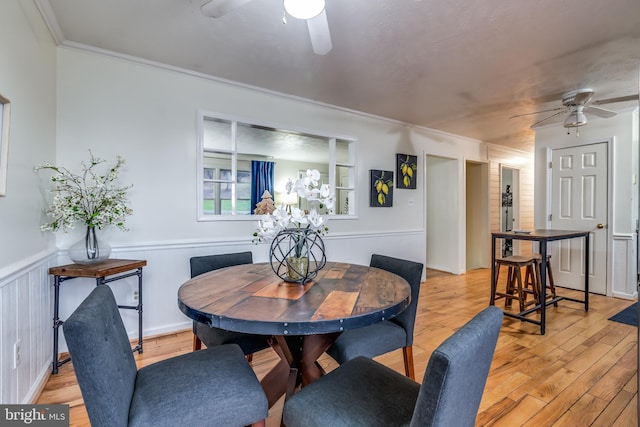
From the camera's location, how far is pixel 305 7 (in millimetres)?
1396

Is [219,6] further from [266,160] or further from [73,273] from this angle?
[266,160]

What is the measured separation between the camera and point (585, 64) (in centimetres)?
262

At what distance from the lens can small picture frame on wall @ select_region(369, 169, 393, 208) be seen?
408cm

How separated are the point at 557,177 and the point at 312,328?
4.90 m

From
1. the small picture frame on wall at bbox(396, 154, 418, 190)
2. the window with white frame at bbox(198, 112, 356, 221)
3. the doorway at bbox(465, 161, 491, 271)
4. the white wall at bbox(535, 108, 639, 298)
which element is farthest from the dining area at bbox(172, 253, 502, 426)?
the doorway at bbox(465, 161, 491, 271)

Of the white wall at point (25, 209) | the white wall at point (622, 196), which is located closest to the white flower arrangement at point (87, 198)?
the white wall at point (25, 209)

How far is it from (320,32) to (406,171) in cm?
311

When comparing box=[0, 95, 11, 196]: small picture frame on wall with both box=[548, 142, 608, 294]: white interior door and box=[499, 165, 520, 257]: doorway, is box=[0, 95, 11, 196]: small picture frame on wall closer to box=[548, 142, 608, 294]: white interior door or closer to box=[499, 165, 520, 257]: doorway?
box=[548, 142, 608, 294]: white interior door

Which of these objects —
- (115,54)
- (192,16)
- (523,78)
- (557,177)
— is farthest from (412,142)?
(115,54)

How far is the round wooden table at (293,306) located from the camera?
105 centimetres

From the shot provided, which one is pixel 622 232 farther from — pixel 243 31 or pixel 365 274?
pixel 243 31

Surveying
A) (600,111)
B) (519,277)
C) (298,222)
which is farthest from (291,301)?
(600,111)

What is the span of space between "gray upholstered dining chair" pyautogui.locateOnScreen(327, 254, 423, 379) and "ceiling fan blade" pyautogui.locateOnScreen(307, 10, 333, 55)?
53.2 inches

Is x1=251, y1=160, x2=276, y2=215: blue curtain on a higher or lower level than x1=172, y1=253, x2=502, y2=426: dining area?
higher
